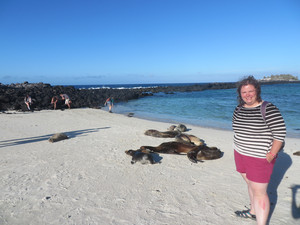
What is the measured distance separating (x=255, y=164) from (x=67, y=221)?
2654mm

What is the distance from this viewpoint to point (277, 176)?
→ 4617mm

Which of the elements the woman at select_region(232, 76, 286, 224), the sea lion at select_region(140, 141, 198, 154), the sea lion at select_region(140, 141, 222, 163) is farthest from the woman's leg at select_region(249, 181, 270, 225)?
the sea lion at select_region(140, 141, 198, 154)

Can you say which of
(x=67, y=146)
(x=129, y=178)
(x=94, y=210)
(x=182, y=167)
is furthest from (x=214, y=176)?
(x=67, y=146)

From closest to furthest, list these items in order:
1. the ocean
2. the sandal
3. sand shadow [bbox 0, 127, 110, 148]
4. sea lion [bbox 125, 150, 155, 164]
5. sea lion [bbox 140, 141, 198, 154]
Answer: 1. the sandal
2. sea lion [bbox 125, 150, 155, 164]
3. sea lion [bbox 140, 141, 198, 154]
4. sand shadow [bbox 0, 127, 110, 148]
5. the ocean

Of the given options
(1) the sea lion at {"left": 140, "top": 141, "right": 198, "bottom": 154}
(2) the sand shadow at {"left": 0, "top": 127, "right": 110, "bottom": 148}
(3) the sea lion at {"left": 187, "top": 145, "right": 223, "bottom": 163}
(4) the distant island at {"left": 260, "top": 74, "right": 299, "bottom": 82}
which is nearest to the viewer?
(3) the sea lion at {"left": 187, "top": 145, "right": 223, "bottom": 163}

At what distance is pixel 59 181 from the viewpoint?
4.43 m

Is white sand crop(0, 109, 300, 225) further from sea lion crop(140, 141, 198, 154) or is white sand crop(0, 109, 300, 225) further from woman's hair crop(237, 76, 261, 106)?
woman's hair crop(237, 76, 261, 106)

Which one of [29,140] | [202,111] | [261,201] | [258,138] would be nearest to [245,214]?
[261,201]

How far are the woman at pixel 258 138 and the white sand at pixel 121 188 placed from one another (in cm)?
85

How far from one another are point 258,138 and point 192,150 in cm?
362

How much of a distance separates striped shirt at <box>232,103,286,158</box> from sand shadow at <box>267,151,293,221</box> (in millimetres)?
1476

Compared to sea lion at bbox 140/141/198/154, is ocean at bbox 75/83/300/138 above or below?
below

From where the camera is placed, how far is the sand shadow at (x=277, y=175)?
3.68 metres

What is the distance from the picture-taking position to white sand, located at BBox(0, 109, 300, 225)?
3.25 meters
